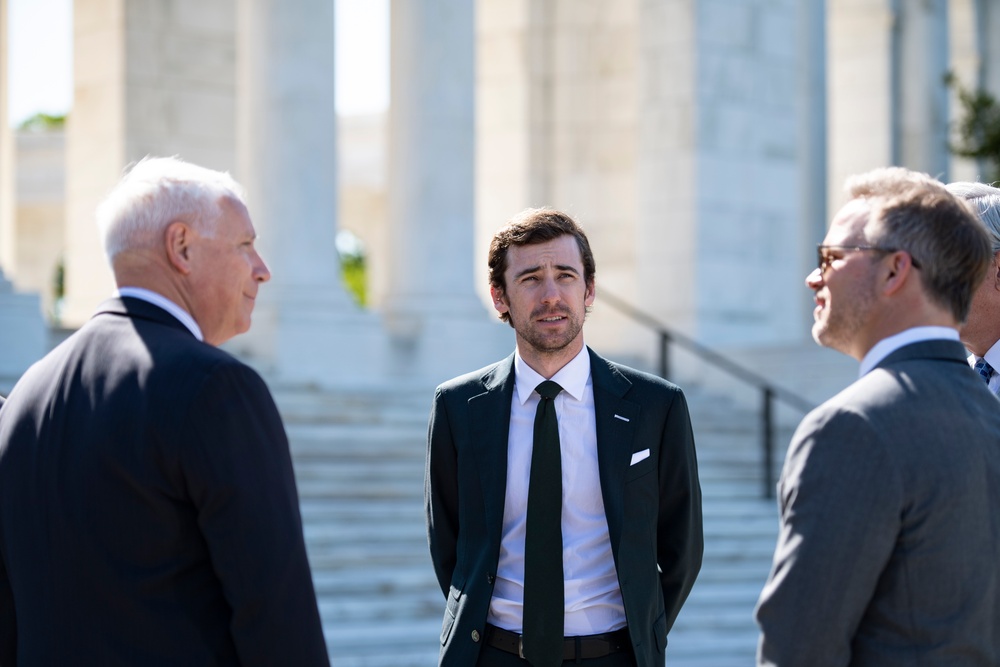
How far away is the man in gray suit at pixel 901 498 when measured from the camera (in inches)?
118

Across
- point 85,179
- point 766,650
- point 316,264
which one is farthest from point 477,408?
point 85,179

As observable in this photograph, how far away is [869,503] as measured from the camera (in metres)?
3.00

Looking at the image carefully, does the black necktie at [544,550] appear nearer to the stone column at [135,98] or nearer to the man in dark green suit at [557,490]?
the man in dark green suit at [557,490]

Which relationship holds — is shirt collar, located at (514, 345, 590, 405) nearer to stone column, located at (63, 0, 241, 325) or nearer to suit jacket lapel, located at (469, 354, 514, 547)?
suit jacket lapel, located at (469, 354, 514, 547)

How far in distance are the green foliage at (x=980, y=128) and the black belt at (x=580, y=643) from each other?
59.0 feet

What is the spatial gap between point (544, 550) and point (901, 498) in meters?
1.52

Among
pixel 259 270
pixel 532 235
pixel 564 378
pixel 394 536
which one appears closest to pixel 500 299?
pixel 532 235

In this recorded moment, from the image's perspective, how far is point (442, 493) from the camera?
15.5 feet

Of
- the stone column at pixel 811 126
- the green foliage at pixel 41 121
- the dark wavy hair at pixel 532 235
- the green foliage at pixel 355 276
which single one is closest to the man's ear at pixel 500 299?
the dark wavy hair at pixel 532 235

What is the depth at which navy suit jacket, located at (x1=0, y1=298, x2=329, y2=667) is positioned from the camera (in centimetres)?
323

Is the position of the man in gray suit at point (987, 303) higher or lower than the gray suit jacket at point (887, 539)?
higher

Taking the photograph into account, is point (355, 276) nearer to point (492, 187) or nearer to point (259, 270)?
point (492, 187)

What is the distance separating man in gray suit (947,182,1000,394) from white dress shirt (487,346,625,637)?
4.02ft

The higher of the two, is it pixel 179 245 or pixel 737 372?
pixel 179 245
